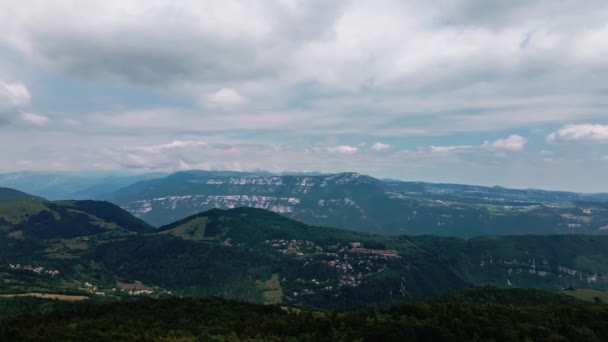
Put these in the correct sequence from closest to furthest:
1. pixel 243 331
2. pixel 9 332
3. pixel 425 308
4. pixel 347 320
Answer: pixel 9 332, pixel 243 331, pixel 347 320, pixel 425 308

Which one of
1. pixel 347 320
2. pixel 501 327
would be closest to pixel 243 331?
pixel 347 320

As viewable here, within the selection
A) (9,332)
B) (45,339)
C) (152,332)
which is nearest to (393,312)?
(152,332)

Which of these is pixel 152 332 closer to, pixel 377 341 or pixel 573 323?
pixel 377 341

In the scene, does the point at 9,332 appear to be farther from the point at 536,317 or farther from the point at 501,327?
the point at 536,317

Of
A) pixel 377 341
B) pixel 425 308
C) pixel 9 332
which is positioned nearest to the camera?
pixel 9 332

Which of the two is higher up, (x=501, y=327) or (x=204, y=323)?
(x=501, y=327)

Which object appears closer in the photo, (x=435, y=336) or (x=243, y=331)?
(x=435, y=336)
